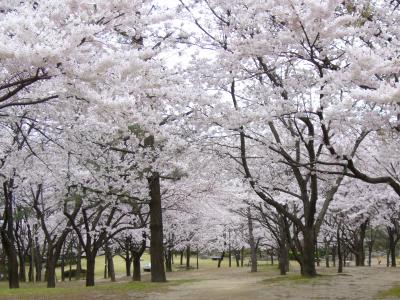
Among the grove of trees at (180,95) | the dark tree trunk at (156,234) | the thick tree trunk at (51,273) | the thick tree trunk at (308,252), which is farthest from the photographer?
the thick tree trunk at (51,273)

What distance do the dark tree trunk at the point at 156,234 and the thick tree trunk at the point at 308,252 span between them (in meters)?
4.73

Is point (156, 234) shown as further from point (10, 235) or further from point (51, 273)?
point (10, 235)

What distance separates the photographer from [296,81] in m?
9.66

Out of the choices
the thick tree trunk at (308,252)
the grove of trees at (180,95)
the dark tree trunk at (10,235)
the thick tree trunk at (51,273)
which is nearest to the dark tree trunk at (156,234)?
the grove of trees at (180,95)

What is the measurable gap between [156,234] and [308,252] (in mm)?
5065

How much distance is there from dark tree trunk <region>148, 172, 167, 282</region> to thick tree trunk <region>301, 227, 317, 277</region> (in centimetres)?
473

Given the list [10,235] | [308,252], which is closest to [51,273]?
[10,235]

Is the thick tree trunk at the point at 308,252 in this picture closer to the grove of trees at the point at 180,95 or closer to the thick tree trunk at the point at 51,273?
the grove of trees at the point at 180,95

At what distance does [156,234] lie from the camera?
15719 millimetres

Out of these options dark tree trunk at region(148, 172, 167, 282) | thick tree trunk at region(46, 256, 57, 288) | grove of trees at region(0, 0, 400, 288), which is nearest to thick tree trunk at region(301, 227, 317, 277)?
grove of trees at region(0, 0, 400, 288)

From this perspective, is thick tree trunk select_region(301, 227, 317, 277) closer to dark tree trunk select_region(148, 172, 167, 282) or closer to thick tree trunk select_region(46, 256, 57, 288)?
dark tree trunk select_region(148, 172, 167, 282)

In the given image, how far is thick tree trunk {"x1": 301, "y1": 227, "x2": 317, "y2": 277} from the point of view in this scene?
49.9 feet

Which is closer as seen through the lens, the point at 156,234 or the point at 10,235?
the point at 156,234

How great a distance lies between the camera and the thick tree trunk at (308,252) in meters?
15.2
